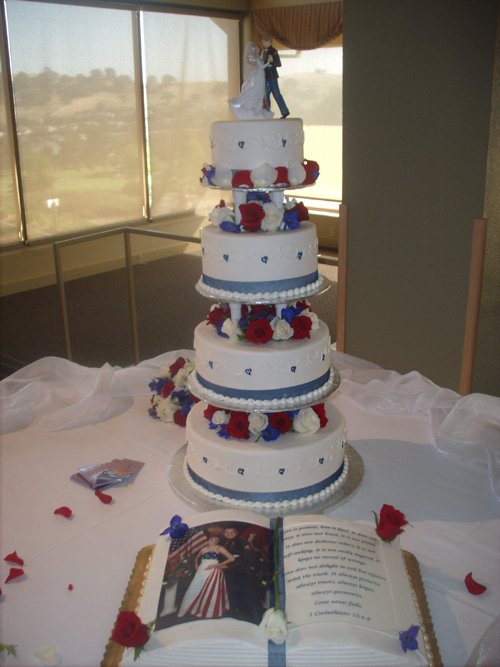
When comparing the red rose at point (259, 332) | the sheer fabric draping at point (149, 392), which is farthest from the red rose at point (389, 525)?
the sheer fabric draping at point (149, 392)

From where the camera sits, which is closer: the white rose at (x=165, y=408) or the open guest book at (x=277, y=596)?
the open guest book at (x=277, y=596)

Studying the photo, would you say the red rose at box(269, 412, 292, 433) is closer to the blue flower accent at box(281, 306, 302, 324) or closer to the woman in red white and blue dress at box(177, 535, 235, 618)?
the blue flower accent at box(281, 306, 302, 324)

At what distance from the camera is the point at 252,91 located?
2.20 m

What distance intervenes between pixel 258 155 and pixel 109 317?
408cm

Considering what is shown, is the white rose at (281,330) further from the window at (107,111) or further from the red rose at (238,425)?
the window at (107,111)

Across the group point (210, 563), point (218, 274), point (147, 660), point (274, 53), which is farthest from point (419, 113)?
point (147, 660)

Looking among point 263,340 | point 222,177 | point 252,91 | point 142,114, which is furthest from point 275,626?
point 142,114

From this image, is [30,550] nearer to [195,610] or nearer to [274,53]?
[195,610]

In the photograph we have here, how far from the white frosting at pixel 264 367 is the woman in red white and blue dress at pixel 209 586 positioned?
0.54 metres

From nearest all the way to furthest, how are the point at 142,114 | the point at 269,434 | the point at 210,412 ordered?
the point at 269,434 → the point at 210,412 → the point at 142,114

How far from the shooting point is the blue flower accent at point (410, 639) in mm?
1521

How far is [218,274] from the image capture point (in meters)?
2.21

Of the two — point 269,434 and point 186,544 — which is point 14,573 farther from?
point 269,434

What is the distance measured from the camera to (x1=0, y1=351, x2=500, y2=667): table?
1.78m
